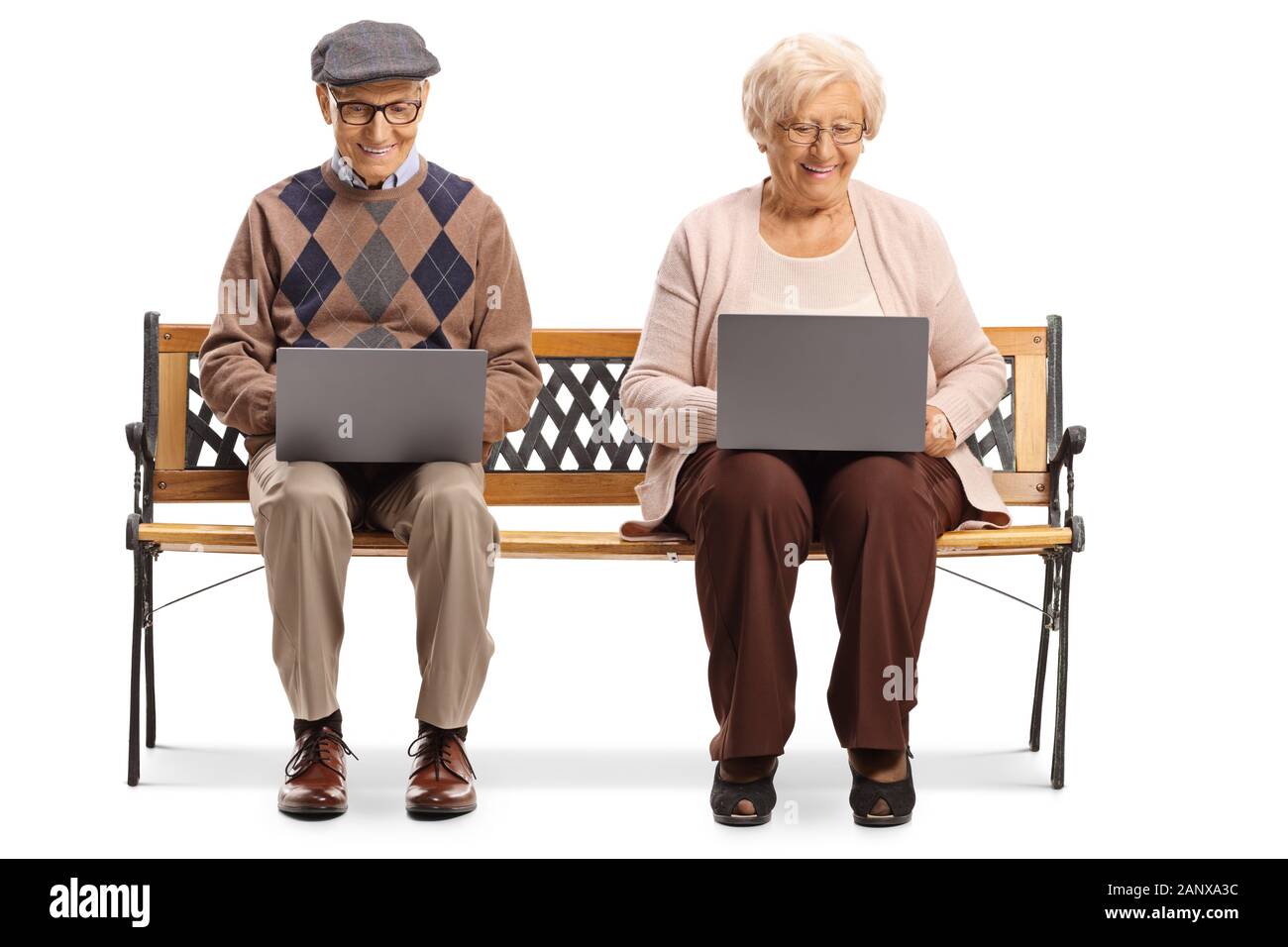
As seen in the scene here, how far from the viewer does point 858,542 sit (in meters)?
3.92

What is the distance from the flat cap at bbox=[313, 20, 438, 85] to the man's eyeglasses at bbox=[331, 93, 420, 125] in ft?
0.20

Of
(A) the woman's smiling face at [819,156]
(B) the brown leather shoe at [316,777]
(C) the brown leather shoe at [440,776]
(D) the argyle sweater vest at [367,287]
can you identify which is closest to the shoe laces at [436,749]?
(C) the brown leather shoe at [440,776]

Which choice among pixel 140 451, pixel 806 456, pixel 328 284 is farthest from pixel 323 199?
pixel 806 456

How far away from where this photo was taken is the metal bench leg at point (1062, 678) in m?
4.31

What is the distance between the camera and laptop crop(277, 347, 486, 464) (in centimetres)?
402

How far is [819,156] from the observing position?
166 inches

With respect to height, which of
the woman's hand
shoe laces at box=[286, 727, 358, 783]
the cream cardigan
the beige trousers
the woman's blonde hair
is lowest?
shoe laces at box=[286, 727, 358, 783]

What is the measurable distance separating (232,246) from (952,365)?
5.31 ft

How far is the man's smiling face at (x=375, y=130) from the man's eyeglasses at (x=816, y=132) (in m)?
0.81

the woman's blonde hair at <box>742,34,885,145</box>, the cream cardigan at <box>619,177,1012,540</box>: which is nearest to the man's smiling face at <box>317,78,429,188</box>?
the cream cardigan at <box>619,177,1012,540</box>

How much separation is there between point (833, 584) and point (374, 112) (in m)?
1.42

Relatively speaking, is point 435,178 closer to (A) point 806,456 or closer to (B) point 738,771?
(A) point 806,456

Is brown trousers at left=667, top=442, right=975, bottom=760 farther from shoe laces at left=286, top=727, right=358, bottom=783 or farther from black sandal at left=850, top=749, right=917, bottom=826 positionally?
shoe laces at left=286, top=727, right=358, bottom=783

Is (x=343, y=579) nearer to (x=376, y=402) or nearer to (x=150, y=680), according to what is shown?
(x=376, y=402)
